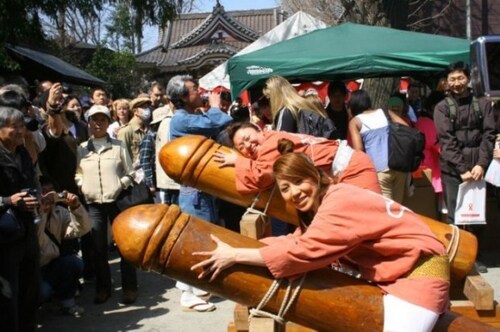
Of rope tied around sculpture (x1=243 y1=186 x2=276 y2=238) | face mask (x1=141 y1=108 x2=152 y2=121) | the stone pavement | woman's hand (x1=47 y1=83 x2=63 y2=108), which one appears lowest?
the stone pavement

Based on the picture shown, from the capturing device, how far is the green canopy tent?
24.1 ft

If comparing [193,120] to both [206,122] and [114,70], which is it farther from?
[114,70]

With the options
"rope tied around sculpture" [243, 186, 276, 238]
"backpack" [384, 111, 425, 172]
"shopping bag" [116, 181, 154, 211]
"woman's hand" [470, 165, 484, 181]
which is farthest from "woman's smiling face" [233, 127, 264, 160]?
"woman's hand" [470, 165, 484, 181]

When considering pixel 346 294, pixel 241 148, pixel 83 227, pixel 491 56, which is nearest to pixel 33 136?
pixel 83 227

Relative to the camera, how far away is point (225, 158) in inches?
149

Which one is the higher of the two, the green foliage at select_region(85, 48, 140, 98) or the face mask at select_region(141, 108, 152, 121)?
the green foliage at select_region(85, 48, 140, 98)

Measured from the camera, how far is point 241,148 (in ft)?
13.3

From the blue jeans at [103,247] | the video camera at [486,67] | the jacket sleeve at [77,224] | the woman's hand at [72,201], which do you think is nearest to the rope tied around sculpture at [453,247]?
the woman's hand at [72,201]

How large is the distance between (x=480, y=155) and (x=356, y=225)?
171 inches

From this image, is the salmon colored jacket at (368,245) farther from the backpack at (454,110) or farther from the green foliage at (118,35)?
the green foliage at (118,35)

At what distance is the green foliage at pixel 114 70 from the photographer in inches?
1042

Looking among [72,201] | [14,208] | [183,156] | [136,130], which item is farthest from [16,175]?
[136,130]

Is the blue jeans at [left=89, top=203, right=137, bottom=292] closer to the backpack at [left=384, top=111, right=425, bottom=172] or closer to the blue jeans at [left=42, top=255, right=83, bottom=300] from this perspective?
the blue jeans at [left=42, top=255, right=83, bottom=300]

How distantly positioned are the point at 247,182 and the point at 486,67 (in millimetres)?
4023
